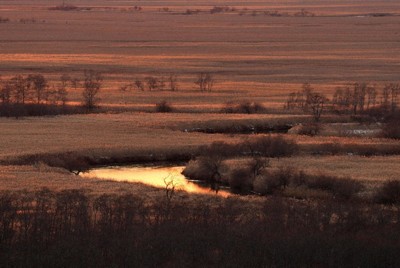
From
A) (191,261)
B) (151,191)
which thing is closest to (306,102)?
(151,191)

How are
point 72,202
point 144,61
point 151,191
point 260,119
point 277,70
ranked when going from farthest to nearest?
point 144,61
point 277,70
point 260,119
point 151,191
point 72,202

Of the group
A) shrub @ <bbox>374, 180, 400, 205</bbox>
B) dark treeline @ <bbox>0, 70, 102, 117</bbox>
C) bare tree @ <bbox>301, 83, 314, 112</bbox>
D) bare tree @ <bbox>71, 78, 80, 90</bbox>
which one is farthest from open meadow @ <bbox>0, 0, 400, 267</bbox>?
bare tree @ <bbox>71, 78, 80, 90</bbox>

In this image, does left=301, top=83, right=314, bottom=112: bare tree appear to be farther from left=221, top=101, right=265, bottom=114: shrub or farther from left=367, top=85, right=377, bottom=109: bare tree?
left=367, top=85, right=377, bottom=109: bare tree

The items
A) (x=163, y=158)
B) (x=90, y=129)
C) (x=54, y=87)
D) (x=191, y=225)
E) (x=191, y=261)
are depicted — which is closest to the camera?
(x=191, y=261)

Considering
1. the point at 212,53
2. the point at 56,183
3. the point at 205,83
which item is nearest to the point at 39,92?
the point at 205,83

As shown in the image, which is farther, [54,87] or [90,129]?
[54,87]

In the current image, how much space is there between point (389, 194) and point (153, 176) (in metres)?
11.6

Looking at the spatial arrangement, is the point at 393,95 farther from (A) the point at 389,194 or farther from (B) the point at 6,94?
(A) the point at 389,194

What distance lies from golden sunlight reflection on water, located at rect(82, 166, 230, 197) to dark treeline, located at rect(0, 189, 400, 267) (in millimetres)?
9064

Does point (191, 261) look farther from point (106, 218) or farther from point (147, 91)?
point (147, 91)

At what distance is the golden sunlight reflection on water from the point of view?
39.4m

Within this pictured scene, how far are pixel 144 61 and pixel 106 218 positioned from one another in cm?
7135

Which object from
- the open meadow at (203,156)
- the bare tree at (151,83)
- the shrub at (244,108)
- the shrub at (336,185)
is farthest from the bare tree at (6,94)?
the shrub at (336,185)

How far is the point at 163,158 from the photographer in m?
46.7
